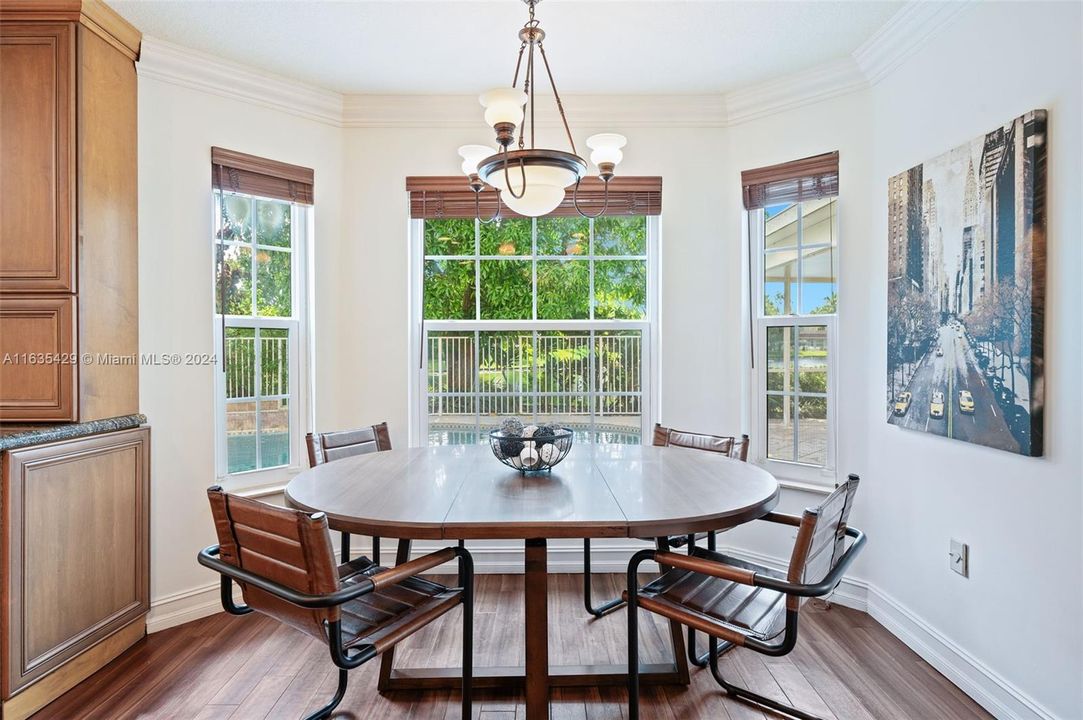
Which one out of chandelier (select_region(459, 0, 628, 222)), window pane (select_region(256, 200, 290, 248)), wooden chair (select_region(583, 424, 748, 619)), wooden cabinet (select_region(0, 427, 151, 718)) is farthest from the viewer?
window pane (select_region(256, 200, 290, 248))

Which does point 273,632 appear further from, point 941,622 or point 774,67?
point 774,67

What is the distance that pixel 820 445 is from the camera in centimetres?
288

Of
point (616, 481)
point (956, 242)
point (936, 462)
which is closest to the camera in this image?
point (616, 481)

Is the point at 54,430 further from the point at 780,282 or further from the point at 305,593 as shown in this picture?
the point at 780,282

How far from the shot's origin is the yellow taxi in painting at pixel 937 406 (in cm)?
214

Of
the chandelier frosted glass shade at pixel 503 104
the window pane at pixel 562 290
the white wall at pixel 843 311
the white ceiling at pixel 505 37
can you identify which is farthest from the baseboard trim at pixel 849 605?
the white ceiling at pixel 505 37

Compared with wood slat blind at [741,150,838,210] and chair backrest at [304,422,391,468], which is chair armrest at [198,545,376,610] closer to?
chair backrest at [304,422,391,468]

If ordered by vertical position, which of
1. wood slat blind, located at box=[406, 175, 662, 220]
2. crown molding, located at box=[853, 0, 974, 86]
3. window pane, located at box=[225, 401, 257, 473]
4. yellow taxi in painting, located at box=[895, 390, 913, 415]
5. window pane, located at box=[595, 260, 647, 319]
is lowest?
window pane, located at box=[225, 401, 257, 473]

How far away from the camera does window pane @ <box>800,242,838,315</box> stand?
2.84m

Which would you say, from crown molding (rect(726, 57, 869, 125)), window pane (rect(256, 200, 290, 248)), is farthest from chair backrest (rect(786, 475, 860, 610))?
window pane (rect(256, 200, 290, 248))

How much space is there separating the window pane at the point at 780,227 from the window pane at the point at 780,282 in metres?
0.05

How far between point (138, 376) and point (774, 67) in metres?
3.36

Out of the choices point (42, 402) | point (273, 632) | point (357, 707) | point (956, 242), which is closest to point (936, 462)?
point (956, 242)

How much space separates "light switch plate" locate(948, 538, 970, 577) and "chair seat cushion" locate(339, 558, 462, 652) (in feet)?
6.12
